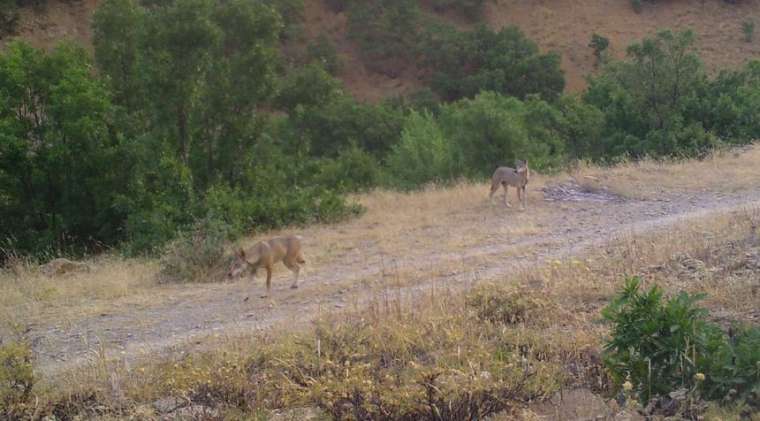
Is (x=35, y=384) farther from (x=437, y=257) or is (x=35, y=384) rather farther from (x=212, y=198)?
(x=212, y=198)

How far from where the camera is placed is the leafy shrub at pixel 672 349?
5.10 metres

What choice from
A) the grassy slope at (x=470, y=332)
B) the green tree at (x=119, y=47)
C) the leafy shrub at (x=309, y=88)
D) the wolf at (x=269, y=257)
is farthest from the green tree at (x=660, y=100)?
the wolf at (x=269, y=257)

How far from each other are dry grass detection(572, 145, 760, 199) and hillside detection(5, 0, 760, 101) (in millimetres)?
31096

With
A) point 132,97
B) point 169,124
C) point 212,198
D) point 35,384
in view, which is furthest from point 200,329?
point 132,97

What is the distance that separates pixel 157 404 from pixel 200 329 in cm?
253

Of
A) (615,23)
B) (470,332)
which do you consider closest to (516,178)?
(470,332)

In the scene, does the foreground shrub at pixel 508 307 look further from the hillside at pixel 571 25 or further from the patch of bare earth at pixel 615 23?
the patch of bare earth at pixel 615 23

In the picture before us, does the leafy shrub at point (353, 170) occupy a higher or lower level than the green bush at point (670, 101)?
lower

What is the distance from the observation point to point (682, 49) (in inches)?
876

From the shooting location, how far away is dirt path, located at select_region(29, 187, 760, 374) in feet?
26.5

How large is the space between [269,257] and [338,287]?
0.91 meters

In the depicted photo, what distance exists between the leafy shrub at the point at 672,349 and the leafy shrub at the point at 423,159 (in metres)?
18.4

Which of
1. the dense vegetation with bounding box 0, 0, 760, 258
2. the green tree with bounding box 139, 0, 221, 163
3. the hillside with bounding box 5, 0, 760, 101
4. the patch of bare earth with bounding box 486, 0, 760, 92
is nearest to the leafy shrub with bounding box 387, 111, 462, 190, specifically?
the dense vegetation with bounding box 0, 0, 760, 258

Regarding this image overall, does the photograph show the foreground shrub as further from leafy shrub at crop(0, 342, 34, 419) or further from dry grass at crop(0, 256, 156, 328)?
dry grass at crop(0, 256, 156, 328)
